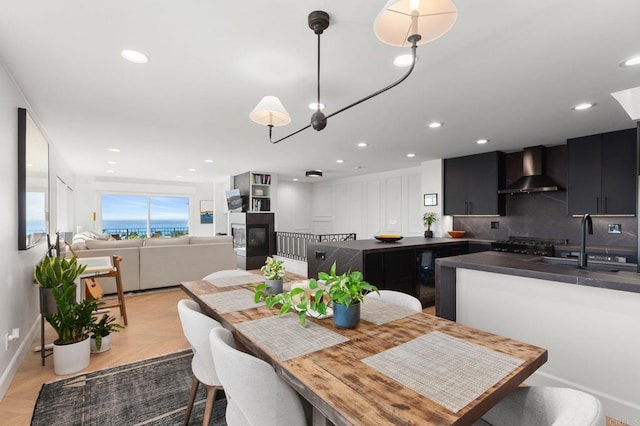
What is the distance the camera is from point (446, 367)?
3.25ft

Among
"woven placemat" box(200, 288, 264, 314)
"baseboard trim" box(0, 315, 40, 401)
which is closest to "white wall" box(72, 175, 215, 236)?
"baseboard trim" box(0, 315, 40, 401)

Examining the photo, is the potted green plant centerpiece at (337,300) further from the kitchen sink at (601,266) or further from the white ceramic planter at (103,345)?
the white ceramic planter at (103,345)

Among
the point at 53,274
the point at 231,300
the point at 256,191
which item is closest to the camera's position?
the point at 231,300

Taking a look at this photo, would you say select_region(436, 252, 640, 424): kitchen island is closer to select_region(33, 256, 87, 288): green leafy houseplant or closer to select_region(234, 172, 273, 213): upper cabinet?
select_region(33, 256, 87, 288): green leafy houseplant

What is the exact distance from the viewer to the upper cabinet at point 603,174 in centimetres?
371

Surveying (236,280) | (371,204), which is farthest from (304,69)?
(371,204)

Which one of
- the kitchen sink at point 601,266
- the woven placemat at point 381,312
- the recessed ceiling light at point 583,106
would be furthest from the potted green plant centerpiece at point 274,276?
the recessed ceiling light at point 583,106

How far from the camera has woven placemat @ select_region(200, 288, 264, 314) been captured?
5.38 feet

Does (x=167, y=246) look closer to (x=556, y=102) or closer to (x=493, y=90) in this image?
(x=493, y=90)

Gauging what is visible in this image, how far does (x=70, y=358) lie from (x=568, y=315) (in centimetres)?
378

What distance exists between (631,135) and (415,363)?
4691 millimetres

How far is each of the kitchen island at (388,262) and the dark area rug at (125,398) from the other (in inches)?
74.7

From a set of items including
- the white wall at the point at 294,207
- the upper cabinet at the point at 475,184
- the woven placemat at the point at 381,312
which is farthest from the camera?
the white wall at the point at 294,207

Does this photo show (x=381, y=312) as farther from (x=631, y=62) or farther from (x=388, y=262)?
(x=631, y=62)
